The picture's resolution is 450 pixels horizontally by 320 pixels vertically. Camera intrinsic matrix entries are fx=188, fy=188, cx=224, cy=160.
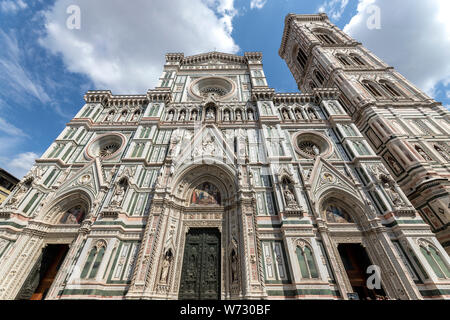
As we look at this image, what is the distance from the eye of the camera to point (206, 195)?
39.0 ft

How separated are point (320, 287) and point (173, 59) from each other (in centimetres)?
2388

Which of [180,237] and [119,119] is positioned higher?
[119,119]

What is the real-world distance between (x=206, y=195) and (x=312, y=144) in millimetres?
9080

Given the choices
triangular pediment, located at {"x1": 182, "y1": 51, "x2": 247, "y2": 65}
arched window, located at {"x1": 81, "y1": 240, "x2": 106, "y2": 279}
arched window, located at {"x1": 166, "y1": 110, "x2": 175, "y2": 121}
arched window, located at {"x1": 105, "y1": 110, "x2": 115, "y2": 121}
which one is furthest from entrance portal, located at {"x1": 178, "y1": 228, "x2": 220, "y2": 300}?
triangular pediment, located at {"x1": 182, "y1": 51, "x2": 247, "y2": 65}

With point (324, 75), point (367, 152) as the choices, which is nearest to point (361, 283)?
Answer: point (367, 152)

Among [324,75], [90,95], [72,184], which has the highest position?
[324,75]

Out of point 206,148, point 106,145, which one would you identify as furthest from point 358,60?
point 106,145

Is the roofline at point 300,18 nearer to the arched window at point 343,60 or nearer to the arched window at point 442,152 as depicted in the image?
the arched window at point 343,60

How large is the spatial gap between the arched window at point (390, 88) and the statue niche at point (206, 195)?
19.8 m

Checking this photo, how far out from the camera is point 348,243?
9.90 meters

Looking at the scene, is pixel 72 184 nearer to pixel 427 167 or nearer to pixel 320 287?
pixel 320 287

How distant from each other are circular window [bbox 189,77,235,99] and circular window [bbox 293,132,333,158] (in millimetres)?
8739

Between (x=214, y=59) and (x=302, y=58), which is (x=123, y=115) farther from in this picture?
(x=302, y=58)

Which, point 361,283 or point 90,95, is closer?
point 361,283
